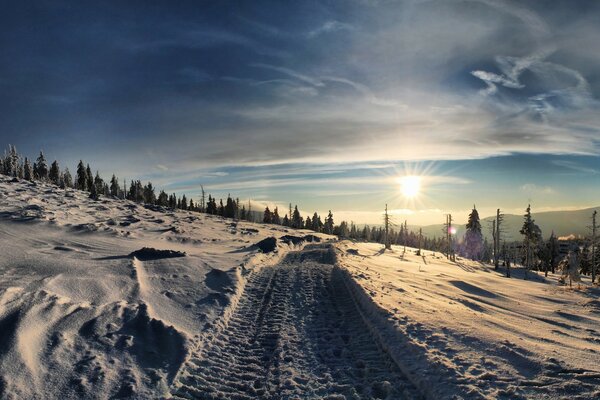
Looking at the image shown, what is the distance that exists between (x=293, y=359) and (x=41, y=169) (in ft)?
392

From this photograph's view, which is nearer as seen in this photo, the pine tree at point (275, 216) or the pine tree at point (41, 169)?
the pine tree at point (41, 169)

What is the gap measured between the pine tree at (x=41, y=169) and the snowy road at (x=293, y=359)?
113m

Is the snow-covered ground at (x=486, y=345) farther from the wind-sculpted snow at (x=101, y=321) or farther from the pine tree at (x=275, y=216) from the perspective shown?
the pine tree at (x=275, y=216)

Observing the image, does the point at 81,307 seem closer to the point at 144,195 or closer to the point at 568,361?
the point at 568,361

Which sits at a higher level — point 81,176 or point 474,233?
point 81,176

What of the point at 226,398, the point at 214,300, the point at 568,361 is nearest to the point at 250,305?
the point at 214,300

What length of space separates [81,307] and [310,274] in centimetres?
1169

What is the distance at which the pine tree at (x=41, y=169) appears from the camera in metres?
97.8

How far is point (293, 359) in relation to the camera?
8.07 meters

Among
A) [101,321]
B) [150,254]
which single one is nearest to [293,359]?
[101,321]

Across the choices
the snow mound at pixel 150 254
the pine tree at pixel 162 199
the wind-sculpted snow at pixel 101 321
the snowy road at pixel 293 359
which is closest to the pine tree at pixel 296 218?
the pine tree at pixel 162 199

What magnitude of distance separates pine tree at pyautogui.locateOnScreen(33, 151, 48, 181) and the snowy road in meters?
113

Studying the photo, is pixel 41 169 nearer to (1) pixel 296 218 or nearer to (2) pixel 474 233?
(1) pixel 296 218

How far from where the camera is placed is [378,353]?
331 inches
